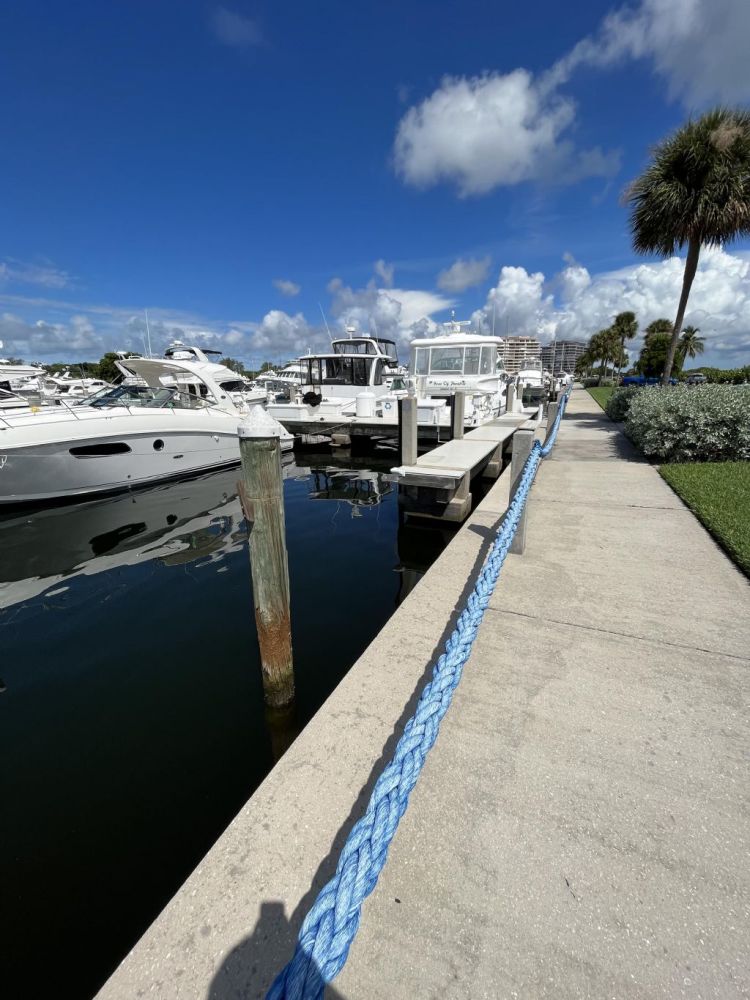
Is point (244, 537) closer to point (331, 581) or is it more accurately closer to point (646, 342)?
point (331, 581)

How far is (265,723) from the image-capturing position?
136 inches

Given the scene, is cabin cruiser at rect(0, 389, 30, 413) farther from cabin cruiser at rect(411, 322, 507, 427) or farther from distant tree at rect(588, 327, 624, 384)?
distant tree at rect(588, 327, 624, 384)

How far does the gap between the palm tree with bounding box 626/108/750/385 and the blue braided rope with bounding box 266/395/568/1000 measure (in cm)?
1505

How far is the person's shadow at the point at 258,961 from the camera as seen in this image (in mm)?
1281

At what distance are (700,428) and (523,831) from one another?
8.24 m

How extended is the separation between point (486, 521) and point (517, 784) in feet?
11.3

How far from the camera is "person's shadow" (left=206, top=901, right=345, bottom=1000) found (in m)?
1.28

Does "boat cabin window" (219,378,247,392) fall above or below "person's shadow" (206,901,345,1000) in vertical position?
above

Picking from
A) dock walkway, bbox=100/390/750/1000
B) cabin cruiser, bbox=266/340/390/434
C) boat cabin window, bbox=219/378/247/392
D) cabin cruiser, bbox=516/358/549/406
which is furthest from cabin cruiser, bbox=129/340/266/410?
cabin cruiser, bbox=516/358/549/406

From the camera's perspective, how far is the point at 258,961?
1343mm

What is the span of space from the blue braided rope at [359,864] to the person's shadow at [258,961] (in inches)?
13.8

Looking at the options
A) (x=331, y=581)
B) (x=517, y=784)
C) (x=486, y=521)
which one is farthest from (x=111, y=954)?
(x=486, y=521)

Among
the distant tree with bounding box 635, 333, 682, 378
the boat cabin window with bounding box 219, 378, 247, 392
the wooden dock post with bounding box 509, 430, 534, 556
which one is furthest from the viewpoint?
the distant tree with bounding box 635, 333, 682, 378

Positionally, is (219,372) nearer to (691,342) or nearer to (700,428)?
(700,428)
